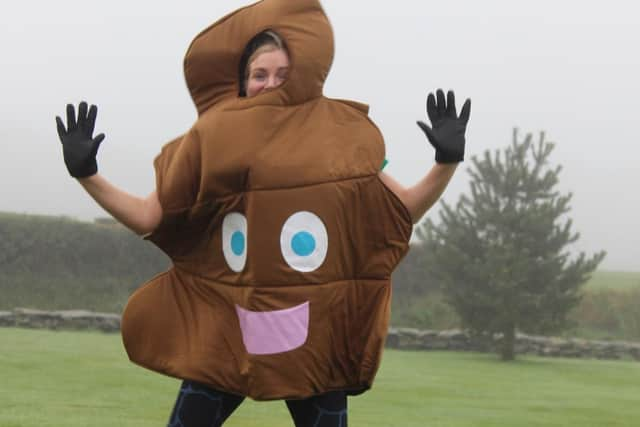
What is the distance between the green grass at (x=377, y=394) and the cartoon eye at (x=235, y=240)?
4.27 m

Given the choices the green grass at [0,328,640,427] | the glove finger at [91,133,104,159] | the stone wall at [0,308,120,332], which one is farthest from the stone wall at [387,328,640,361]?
the glove finger at [91,133,104,159]

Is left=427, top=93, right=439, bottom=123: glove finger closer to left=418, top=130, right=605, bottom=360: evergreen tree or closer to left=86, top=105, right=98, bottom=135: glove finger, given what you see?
left=86, top=105, right=98, bottom=135: glove finger

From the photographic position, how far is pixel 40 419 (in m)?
7.11

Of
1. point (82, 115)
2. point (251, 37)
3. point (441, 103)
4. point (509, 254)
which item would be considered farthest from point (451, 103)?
point (509, 254)

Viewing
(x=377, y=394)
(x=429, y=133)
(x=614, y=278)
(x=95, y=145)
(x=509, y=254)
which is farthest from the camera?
(x=614, y=278)

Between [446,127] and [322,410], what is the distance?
97 cm

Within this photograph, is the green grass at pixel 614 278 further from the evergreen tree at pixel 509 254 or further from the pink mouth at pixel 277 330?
the pink mouth at pixel 277 330

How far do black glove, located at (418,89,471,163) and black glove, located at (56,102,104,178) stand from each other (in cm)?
101

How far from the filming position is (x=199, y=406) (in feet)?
10.1

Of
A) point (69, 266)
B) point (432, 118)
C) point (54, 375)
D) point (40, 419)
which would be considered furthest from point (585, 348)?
point (432, 118)

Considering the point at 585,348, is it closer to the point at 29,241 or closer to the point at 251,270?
the point at 29,241

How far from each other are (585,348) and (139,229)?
1716 cm

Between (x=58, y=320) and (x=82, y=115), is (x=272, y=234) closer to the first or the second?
(x=82, y=115)

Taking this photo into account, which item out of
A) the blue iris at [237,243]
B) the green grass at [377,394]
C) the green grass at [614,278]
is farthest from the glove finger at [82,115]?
the green grass at [614,278]
